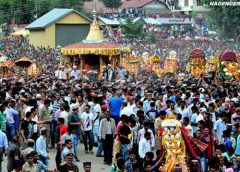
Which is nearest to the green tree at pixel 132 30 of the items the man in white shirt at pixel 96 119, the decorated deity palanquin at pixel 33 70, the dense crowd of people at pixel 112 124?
the decorated deity palanquin at pixel 33 70

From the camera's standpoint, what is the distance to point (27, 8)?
266 ft

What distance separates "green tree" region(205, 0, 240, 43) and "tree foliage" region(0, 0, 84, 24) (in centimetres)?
1764

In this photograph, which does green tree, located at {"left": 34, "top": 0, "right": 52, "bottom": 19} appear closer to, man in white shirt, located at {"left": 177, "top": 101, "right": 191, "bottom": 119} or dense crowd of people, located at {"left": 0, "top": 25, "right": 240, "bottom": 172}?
dense crowd of people, located at {"left": 0, "top": 25, "right": 240, "bottom": 172}

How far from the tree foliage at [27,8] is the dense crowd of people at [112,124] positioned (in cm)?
5333

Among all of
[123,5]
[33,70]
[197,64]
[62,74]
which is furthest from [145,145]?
[123,5]

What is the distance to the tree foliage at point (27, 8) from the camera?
79.8m

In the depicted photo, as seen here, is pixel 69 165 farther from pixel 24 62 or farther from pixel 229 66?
pixel 24 62

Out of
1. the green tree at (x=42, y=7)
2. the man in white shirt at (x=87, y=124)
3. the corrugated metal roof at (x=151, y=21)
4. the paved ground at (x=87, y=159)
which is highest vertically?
the green tree at (x=42, y=7)

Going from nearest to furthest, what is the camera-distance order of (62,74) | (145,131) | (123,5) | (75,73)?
(145,131)
(62,74)
(75,73)
(123,5)

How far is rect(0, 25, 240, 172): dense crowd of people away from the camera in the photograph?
15.0 meters

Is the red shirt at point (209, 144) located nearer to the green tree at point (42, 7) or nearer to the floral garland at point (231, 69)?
the floral garland at point (231, 69)

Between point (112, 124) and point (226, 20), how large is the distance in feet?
149

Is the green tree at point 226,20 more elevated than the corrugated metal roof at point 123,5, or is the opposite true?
the corrugated metal roof at point 123,5

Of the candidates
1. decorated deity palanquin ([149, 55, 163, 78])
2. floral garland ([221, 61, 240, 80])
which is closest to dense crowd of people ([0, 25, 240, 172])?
floral garland ([221, 61, 240, 80])
